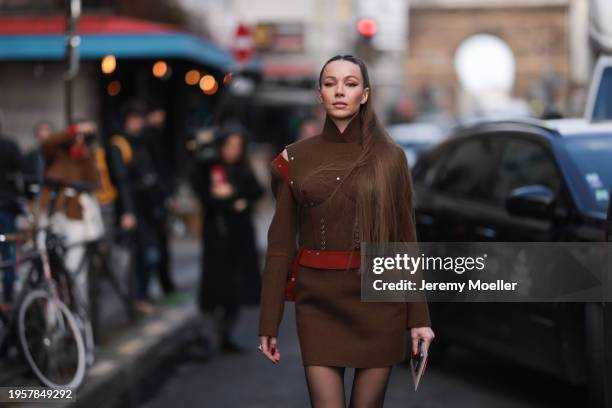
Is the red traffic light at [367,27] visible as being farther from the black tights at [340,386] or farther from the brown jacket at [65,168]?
the black tights at [340,386]

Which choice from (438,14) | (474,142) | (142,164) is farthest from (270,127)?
(438,14)

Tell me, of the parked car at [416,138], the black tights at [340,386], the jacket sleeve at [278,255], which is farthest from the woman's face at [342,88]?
the parked car at [416,138]

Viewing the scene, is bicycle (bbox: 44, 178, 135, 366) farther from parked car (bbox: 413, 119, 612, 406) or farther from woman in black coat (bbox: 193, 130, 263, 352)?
parked car (bbox: 413, 119, 612, 406)

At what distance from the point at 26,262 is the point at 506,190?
3107mm

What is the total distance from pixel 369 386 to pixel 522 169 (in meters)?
3.47

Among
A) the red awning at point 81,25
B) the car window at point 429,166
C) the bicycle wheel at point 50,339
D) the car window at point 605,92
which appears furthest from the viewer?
the red awning at point 81,25

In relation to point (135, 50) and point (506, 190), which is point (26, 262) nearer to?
point (506, 190)

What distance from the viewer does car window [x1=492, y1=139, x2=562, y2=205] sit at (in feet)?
23.0

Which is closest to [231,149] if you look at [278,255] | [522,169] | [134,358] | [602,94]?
[134,358]

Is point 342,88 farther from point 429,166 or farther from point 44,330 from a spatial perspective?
point 429,166

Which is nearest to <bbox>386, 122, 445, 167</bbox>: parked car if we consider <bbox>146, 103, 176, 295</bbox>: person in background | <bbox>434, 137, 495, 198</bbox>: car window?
<bbox>146, 103, 176, 295</bbox>: person in background

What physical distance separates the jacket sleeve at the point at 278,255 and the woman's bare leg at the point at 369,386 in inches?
14.0

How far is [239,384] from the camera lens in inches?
309

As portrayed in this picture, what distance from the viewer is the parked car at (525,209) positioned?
6.19m
